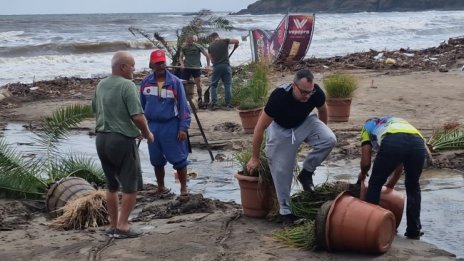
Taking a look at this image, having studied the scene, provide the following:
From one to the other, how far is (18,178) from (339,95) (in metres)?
6.07

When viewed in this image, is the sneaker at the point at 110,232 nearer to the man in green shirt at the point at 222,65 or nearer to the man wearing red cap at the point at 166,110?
the man wearing red cap at the point at 166,110

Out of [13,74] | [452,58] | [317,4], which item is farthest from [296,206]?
[317,4]

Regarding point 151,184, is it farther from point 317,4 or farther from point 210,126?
point 317,4

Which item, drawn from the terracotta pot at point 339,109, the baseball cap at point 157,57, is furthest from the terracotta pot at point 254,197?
the terracotta pot at point 339,109

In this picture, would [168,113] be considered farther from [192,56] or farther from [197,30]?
[197,30]

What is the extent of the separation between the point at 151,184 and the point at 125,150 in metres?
2.96

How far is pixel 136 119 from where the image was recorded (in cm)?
635

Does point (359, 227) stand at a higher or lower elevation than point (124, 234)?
higher

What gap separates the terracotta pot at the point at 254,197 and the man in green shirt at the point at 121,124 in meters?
1.06

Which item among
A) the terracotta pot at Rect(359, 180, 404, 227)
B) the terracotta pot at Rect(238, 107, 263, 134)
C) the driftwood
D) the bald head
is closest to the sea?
the driftwood

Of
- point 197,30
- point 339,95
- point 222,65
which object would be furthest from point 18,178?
point 197,30

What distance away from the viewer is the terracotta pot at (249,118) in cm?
1206

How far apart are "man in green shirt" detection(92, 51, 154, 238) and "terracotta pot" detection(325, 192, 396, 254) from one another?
1.77m

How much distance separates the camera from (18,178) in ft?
28.0
